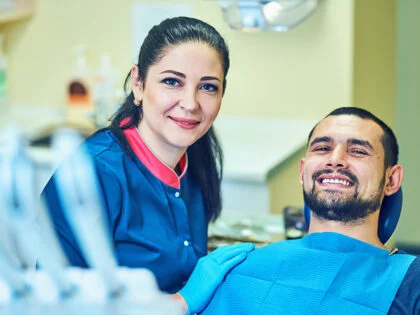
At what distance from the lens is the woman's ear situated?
1.43 meters

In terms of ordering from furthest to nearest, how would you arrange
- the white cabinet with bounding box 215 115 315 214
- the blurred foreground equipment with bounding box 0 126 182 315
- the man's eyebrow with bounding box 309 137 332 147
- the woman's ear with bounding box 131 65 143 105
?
the white cabinet with bounding box 215 115 315 214 → the man's eyebrow with bounding box 309 137 332 147 → the woman's ear with bounding box 131 65 143 105 → the blurred foreground equipment with bounding box 0 126 182 315

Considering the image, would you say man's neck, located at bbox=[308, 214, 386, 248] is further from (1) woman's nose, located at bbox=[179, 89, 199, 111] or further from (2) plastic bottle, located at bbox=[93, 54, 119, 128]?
(2) plastic bottle, located at bbox=[93, 54, 119, 128]

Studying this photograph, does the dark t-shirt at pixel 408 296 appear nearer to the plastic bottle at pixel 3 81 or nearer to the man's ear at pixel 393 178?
the man's ear at pixel 393 178

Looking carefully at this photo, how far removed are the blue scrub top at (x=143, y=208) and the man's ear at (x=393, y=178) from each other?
434 mm

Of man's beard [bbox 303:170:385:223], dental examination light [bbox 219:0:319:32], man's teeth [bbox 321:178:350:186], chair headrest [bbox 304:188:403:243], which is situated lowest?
chair headrest [bbox 304:188:403:243]

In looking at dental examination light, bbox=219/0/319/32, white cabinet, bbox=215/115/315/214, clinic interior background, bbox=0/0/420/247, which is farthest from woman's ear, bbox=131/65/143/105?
clinic interior background, bbox=0/0/420/247

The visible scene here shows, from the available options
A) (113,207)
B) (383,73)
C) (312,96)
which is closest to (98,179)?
(113,207)

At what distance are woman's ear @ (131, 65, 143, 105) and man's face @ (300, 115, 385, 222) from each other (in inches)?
15.0

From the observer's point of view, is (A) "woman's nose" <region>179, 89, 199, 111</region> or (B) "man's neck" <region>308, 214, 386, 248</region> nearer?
(A) "woman's nose" <region>179, 89, 199, 111</region>

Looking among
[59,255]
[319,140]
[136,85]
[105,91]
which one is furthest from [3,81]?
[59,255]

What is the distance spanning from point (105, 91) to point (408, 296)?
1.95 meters

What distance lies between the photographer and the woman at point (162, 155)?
53.3 inches

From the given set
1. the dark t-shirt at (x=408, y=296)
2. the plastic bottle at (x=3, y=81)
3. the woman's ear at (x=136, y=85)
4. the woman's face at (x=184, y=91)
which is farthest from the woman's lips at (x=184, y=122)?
the plastic bottle at (x=3, y=81)

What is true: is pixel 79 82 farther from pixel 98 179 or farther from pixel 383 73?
pixel 98 179
